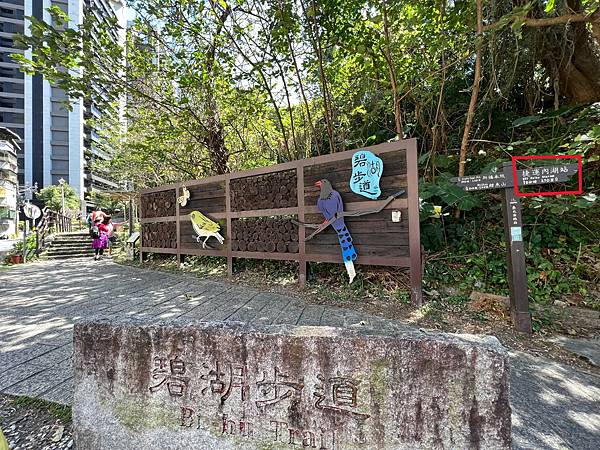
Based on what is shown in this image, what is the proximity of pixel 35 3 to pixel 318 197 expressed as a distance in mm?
53205

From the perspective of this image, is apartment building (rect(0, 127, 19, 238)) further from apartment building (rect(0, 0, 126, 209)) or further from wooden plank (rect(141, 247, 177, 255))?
wooden plank (rect(141, 247, 177, 255))

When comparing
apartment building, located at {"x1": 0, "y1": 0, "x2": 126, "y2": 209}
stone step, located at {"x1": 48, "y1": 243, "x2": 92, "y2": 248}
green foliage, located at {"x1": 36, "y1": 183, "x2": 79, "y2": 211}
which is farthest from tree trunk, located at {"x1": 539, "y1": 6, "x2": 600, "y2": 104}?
apartment building, located at {"x1": 0, "y1": 0, "x2": 126, "y2": 209}

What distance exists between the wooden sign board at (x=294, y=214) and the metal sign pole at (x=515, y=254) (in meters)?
1.04

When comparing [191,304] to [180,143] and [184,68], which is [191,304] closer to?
[184,68]

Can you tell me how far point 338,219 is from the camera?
15.0 feet

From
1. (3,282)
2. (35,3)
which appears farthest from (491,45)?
(35,3)

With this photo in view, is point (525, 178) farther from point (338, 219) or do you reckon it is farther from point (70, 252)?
point (70, 252)

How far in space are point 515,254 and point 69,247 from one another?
13.7m

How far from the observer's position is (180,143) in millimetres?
8766

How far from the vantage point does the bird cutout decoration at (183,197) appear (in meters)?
6.91

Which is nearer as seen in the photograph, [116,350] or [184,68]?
[116,350]

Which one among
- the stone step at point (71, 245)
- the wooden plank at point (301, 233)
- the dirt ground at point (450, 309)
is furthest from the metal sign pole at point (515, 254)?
the stone step at point (71, 245)

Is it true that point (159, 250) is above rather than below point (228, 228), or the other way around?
below

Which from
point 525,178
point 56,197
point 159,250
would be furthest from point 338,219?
point 56,197
